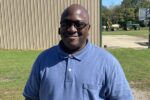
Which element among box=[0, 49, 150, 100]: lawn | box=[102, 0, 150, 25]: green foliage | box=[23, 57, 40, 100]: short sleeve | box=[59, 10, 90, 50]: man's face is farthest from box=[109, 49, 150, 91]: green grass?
box=[102, 0, 150, 25]: green foliage

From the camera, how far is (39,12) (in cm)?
1978

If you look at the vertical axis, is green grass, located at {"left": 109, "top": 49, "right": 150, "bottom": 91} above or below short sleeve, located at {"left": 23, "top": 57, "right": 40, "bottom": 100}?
below

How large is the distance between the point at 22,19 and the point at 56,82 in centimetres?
1733

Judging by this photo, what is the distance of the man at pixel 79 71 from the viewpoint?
2725mm

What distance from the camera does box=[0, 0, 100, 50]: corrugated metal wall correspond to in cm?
1970

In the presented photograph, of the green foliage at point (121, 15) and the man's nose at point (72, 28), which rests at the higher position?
the man's nose at point (72, 28)

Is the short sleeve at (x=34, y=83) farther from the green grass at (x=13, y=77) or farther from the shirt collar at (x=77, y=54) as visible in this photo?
the green grass at (x=13, y=77)

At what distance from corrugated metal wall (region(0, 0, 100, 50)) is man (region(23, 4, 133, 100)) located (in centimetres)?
1678

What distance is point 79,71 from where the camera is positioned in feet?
9.03

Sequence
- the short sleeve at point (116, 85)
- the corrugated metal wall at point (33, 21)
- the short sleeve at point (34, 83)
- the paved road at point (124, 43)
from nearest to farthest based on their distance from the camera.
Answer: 1. the short sleeve at point (116, 85)
2. the short sleeve at point (34, 83)
3. the corrugated metal wall at point (33, 21)
4. the paved road at point (124, 43)

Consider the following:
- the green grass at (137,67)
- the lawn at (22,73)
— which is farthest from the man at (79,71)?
the green grass at (137,67)

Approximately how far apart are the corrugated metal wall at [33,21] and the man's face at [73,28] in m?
16.8

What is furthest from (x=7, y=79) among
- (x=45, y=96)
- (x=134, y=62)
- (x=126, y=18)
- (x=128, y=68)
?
(x=126, y=18)

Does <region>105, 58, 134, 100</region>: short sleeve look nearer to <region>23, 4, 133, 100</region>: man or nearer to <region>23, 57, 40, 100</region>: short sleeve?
<region>23, 4, 133, 100</region>: man
